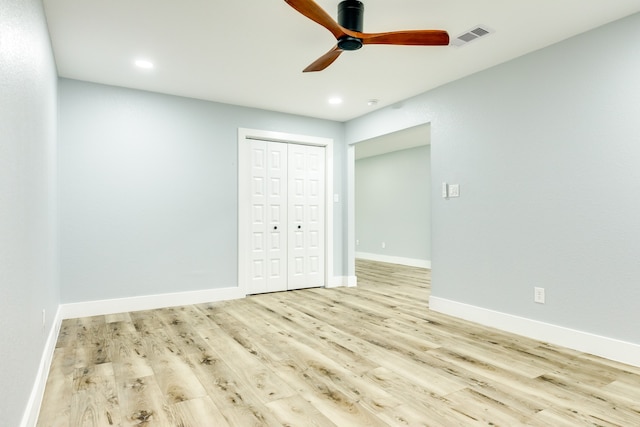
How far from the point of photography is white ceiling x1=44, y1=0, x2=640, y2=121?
2.57 metres

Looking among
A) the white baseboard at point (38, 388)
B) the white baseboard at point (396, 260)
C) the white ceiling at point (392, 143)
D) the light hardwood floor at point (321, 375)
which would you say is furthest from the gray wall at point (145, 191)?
the white baseboard at point (396, 260)

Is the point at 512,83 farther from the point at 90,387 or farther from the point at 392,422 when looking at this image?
the point at 90,387

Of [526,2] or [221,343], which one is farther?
[221,343]

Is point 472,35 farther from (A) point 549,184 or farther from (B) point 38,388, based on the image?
(B) point 38,388

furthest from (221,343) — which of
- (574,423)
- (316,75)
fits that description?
(316,75)

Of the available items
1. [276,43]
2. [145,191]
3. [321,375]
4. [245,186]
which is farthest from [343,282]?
[276,43]

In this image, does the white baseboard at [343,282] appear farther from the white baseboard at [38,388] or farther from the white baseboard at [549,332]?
the white baseboard at [38,388]

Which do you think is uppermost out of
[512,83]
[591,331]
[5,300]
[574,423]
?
[512,83]

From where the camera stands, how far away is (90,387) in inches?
90.7

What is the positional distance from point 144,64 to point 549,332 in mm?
4393

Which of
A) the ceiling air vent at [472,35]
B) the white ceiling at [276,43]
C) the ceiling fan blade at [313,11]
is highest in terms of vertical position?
the white ceiling at [276,43]

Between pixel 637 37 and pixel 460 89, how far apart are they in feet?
4.90

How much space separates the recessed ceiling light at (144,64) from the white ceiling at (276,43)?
54mm

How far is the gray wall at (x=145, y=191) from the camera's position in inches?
154
